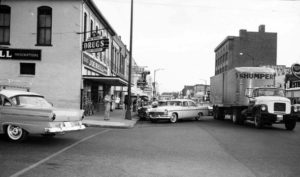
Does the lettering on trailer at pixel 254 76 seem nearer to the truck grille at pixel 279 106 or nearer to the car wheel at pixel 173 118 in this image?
the truck grille at pixel 279 106

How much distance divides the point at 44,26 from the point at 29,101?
529 inches

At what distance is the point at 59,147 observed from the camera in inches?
408

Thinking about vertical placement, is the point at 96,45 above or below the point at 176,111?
above

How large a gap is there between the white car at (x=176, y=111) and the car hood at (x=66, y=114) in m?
11.5

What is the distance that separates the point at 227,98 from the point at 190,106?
2.62 meters

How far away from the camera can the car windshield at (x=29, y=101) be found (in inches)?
452

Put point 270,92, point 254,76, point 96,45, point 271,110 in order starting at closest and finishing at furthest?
point 271,110 < point 270,92 < point 254,76 < point 96,45

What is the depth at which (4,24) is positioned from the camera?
2398cm

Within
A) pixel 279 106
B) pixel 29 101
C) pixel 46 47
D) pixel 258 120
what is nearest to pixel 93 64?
pixel 46 47

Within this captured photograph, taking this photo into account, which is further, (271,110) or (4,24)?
(4,24)

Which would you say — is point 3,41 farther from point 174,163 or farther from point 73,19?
point 174,163

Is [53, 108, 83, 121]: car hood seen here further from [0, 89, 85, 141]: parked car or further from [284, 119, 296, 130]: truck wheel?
[284, 119, 296, 130]: truck wheel

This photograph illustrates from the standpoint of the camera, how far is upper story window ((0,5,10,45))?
23969 millimetres

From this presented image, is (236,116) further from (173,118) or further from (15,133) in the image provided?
(15,133)
